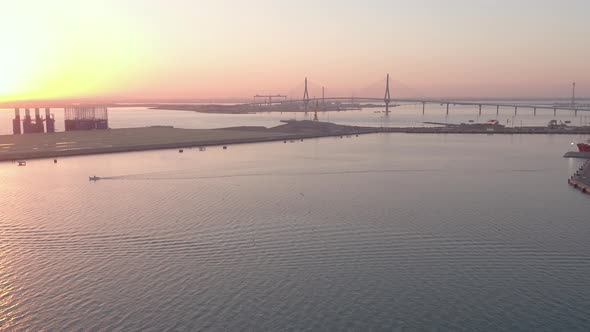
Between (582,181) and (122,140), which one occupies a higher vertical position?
(122,140)

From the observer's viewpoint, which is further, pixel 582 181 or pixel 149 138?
pixel 149 138

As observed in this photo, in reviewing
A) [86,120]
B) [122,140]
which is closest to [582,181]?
[122,140]


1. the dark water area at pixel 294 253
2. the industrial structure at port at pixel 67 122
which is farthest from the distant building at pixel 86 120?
the dark water area at pixel 294 253

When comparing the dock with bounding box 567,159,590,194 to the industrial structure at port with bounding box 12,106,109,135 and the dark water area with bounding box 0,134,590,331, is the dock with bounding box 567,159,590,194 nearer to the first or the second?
the dark water area with bounding box 0,134,590,331

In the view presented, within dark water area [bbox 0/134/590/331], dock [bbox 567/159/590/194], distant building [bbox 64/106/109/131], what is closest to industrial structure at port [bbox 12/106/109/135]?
distant building [bbox 64/106/109/131]

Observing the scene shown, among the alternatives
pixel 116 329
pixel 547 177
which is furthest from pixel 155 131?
pixel 116 329

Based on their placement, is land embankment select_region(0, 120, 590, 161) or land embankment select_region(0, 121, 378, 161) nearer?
land embankment select_region(0, 121, 378, 161)

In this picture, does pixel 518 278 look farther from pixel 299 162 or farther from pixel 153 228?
pixel 299 162

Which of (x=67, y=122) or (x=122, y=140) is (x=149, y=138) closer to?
(x=122, y=140)
